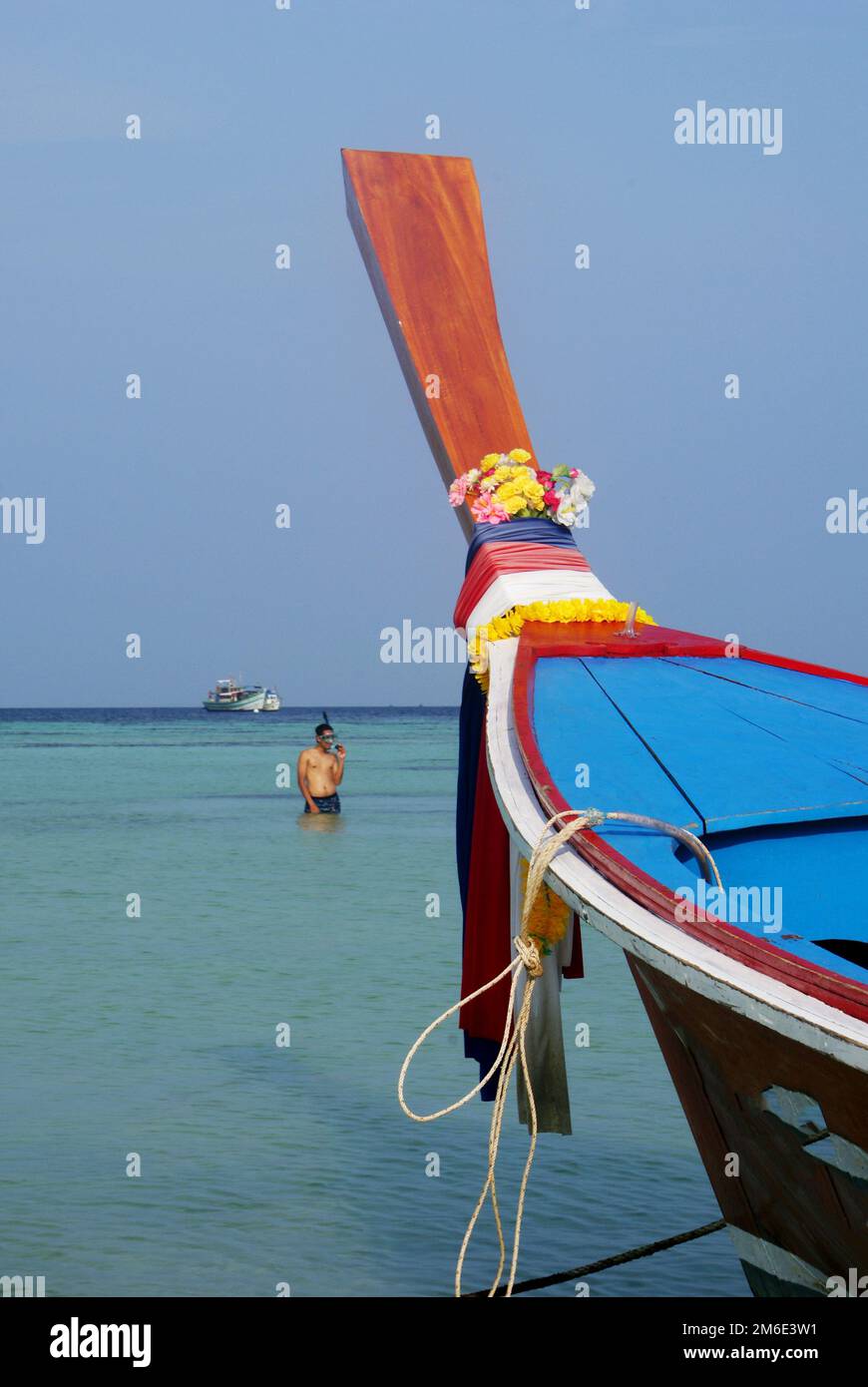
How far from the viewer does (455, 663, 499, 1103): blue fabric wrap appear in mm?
4539

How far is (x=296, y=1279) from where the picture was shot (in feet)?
14.9

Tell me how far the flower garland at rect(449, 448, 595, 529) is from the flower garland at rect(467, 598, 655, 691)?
1.37 ft

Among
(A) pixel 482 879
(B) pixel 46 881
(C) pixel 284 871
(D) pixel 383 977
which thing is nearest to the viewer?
(A) pixel 482 879

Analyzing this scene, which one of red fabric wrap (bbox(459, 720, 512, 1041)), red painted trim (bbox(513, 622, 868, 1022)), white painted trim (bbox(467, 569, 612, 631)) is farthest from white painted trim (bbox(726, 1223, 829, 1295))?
white painted trim (bbox(467, 569, 612, 631))

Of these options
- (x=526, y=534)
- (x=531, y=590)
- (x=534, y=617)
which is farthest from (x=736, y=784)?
(x=526, y=534)

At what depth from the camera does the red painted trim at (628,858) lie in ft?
7.20

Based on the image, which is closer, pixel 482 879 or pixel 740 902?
pixel 740 902

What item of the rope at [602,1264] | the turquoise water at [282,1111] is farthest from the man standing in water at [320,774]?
the rope at [602,1264]

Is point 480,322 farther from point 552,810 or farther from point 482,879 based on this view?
point 552,810

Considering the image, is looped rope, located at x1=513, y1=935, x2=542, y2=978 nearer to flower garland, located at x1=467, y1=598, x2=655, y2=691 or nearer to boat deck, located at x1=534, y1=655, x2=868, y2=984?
boat deck, located at x1=534, y1=655, x2=868, y2=984

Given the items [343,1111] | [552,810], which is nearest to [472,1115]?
[343,1111]

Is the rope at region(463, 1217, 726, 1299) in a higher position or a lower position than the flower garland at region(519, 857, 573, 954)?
lower

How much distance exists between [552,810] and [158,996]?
605 cm
